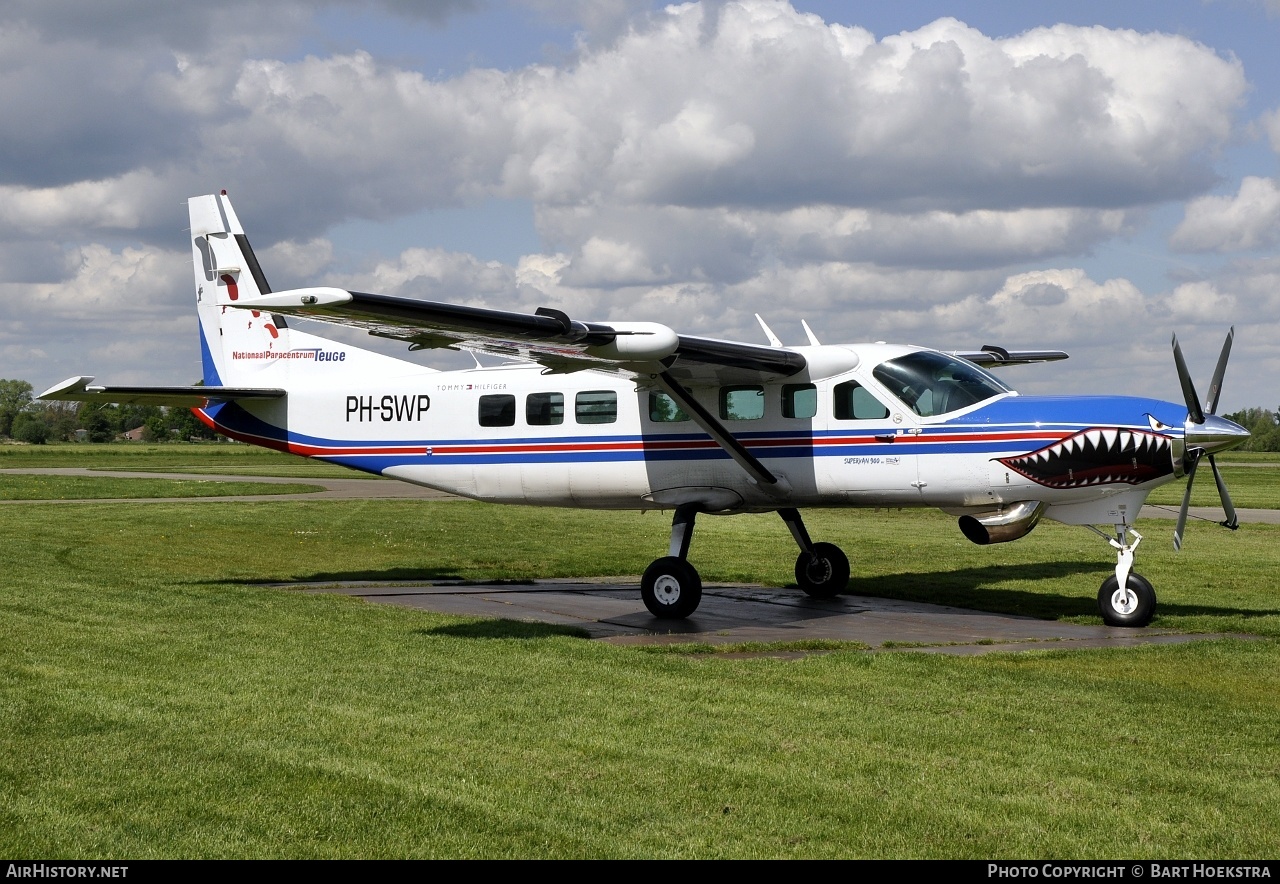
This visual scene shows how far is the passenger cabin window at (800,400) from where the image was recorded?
48.7 ft

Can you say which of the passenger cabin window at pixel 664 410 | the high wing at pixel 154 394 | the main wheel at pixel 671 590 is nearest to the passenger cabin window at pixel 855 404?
the passenger cabin window at pixel 664 410

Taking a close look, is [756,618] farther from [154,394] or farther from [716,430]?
[154,394]

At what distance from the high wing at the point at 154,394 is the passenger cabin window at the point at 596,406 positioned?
17.8 ft

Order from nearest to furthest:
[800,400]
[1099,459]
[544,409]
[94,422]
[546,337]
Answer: [546,337] → [1099,459] → [800,400] → [544,409] → [94,422]

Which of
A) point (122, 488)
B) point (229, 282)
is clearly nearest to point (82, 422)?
point (122, 488)

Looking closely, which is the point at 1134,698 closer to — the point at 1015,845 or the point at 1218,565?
the point at 1015,845

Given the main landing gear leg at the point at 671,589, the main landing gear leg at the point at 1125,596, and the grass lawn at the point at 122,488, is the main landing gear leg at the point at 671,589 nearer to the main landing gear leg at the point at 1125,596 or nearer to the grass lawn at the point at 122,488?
the main landing gear leg at the point at 1125,596

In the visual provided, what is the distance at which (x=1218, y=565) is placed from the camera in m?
19.8

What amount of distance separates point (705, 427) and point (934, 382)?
2.83 m

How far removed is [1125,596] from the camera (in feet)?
44.9

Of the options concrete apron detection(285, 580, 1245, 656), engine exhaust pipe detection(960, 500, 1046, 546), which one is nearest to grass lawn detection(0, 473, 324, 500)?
concrete apron detection(285, 580, 1245, 656)

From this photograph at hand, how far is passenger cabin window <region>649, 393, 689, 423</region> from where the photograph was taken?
611 inches

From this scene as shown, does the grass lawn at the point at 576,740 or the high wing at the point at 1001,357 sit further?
the high wing at the point at 1001,357

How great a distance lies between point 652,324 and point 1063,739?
260 inches
